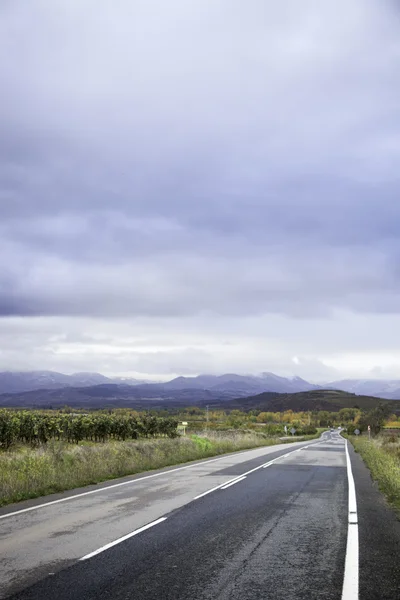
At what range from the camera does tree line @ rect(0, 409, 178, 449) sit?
36156 mm

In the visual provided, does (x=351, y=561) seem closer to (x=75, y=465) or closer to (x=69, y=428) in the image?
(x=75, y=465)

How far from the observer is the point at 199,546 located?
27.1 feet

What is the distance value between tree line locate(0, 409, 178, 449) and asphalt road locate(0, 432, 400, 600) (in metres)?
22.5

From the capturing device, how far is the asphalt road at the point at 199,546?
243 inches

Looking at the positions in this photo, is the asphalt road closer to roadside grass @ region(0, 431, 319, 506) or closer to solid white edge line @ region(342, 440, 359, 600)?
solid white edge line @ region(342, 440, 359, 600)

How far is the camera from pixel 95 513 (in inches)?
436

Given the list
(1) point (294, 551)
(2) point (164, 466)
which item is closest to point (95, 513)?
(1) point (294, 551)

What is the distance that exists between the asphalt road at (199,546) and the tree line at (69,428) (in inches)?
886

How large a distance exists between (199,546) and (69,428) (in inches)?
1495

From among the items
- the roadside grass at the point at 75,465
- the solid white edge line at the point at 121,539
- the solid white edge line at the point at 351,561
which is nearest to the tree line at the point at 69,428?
the roadside grass at the point at 75,465

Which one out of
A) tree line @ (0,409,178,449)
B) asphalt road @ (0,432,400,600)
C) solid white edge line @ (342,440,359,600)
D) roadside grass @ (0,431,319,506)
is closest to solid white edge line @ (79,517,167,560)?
asphalt road @ (0,432,400,600)

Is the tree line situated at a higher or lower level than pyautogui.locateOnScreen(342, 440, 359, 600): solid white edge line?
lower

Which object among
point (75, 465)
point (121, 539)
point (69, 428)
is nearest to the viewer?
point (121, 539)

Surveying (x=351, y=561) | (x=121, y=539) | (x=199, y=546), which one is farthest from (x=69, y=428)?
(x=351, y=561)
